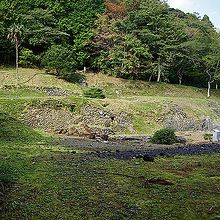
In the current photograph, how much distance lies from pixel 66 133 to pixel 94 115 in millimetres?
7122

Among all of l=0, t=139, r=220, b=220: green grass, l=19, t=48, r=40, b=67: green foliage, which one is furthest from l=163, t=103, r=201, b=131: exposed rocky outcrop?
l=0, t=139, r=220, b=220: green grass

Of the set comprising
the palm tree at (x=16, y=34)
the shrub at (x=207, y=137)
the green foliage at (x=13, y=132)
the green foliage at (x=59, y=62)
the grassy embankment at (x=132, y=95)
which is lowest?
the shrub at (x=207, y=137)

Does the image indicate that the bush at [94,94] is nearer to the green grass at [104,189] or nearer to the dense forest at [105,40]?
the dense forest at [105,40]

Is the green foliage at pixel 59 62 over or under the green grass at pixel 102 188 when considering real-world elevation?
over

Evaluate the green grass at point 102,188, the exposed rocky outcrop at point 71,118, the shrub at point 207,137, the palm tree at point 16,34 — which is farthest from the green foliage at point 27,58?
the green grass at point 102,188

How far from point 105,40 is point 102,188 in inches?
2227

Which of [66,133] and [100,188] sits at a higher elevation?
[100,188]

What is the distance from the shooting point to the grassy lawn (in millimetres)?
11562

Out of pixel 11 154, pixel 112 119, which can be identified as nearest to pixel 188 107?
pixel 112 119

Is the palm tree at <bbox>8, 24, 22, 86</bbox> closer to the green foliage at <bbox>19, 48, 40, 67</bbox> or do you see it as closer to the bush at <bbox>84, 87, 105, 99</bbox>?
the green foliage at <bbox>19, 48, 40, 67</bbox>

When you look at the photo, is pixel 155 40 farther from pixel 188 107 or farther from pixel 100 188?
pixel 100 188

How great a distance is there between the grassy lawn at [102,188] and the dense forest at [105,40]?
40.5 m

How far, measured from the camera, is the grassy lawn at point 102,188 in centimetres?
1156

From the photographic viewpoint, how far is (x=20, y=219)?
10672 mm
